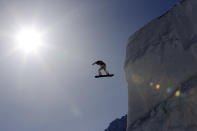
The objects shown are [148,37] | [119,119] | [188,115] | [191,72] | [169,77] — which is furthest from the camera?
[119,119]

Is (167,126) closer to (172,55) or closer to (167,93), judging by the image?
(167,93)

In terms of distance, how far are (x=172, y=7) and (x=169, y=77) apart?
718 centimetres

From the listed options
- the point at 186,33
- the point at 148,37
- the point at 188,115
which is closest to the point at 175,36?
the point at 186,33

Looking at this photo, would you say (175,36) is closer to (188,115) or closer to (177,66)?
(177,66)

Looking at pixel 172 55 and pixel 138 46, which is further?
pixel 138 46

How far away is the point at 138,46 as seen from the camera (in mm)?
22797

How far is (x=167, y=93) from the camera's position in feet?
60.1

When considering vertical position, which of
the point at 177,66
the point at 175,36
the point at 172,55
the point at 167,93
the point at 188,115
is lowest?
the point at 188,115

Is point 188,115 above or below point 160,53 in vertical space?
below

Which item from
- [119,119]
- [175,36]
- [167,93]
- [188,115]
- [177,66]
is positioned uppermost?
[119,119]

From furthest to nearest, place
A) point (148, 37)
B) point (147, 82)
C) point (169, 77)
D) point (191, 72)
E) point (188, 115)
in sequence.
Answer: point (148, 37)
point (147, 82)
point (169, 77)
point (191, 72)
point (188, 115)

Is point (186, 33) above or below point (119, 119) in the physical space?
below

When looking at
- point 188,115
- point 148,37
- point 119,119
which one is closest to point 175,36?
point 148,37

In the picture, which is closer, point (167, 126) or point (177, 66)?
point (167, 126)
